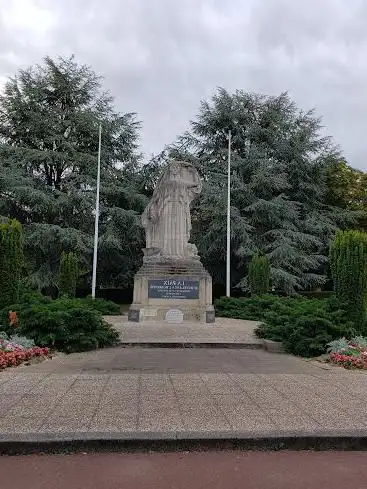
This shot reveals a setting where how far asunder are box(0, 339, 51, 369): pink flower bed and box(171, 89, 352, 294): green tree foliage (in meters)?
18.4

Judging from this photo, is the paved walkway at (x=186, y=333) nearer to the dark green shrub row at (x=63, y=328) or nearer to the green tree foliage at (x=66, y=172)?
the dark green shrub row at (x=63, y=328)

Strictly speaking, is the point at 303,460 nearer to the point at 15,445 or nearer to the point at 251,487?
the point at 251,487

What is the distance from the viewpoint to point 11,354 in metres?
8.76

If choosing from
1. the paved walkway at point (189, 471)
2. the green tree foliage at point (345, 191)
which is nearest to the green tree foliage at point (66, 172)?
the green tree foliage at point (345, 191)

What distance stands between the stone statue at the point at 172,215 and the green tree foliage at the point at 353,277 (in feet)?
20.4

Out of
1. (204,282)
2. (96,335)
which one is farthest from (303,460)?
(204,282)

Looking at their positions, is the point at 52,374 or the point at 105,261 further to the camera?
the point at 105,261

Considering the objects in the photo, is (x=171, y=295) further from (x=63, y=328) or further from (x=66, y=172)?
(x=66, y=172)

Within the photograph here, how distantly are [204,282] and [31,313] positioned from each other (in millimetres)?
6962

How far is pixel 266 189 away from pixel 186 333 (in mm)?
18159

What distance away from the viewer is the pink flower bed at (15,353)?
8.53 m

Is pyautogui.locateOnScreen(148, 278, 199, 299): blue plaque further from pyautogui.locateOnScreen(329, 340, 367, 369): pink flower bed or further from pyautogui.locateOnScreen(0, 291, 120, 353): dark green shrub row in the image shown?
pyautogui.locateOnScreen(329, 340, 367, 369): pink flower bed

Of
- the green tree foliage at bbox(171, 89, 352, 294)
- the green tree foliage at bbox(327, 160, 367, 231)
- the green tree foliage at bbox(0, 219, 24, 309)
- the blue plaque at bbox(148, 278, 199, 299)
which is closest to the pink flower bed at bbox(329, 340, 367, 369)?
the blue plaque at bbox(148, 278, 199, 299)

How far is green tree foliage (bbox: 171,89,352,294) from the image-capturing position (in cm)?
2802
